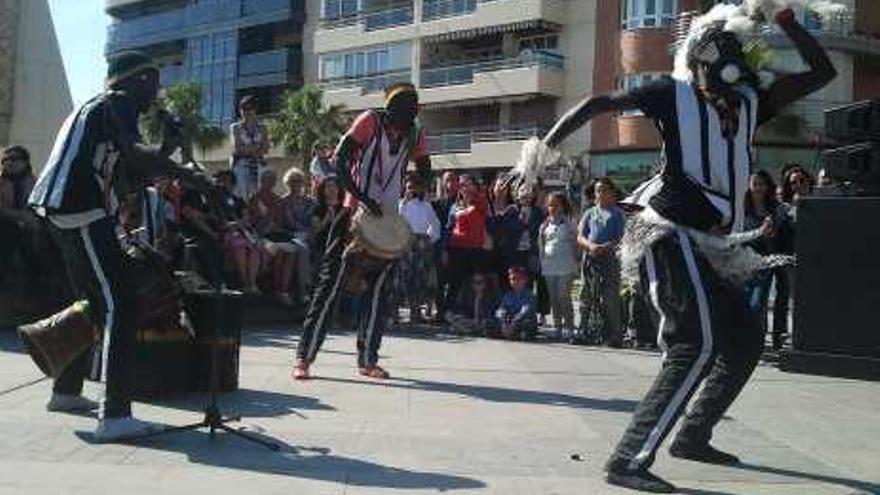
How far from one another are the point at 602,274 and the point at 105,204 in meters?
7.46

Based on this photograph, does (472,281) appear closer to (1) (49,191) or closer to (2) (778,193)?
(2) (778,193)

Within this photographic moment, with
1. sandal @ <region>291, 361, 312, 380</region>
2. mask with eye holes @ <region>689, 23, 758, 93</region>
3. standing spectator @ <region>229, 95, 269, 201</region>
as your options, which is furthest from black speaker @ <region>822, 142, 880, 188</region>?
standing spectator @ <region>229, 95, 269, 201</region>

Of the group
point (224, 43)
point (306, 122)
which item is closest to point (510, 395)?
point (306, 122)

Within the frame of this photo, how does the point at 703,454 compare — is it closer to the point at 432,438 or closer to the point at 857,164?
the point at 432,438

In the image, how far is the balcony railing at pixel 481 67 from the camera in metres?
47.1

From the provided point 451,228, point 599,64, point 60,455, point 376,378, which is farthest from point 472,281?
point 599,64

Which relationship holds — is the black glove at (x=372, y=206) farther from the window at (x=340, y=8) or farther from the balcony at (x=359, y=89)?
the window at (x=340, y=8)

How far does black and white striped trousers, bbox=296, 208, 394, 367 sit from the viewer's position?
8578 mm

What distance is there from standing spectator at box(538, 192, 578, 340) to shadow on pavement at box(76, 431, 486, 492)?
7442mm

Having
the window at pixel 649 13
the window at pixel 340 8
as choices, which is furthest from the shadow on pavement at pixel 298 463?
the window at pixel 340 8

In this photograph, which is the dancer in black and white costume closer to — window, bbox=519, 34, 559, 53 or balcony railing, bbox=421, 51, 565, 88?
balcony railing, bbox=421, 51, 565, 88

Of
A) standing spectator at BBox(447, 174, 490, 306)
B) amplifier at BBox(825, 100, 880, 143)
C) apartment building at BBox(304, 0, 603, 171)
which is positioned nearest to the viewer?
amplifier at BBox(825, 100, 880, 143)

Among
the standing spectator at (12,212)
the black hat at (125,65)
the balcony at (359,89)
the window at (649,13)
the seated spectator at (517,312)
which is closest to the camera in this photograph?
the black hat at (125,65)

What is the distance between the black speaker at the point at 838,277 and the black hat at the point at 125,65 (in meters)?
6.28
